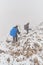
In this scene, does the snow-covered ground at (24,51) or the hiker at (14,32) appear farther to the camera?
the hiker at (14,32)

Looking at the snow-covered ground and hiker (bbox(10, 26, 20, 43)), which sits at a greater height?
hiker (bbox(10, 26, 20, 43))

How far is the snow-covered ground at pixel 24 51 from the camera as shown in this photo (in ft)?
26.2

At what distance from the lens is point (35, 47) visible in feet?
28.2

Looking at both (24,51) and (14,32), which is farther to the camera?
(14,32)

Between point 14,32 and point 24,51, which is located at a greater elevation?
point 14,32

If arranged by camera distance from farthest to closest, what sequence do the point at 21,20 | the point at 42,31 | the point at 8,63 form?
the point at 21,20, the point at 42,31, the point at 8,63

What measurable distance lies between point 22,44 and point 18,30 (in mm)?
769

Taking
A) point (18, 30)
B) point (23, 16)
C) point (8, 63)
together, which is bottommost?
point (8, 63)

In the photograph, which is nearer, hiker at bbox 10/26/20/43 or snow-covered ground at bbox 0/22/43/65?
snow-covered ground at bbox 0/22/43/65

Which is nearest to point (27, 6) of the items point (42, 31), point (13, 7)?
point (13, 7)

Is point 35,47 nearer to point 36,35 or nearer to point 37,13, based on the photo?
point 36,35

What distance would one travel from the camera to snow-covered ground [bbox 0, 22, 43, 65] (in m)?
8.00

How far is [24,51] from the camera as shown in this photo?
853 cm

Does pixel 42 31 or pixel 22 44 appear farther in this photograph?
pixel 42 31
